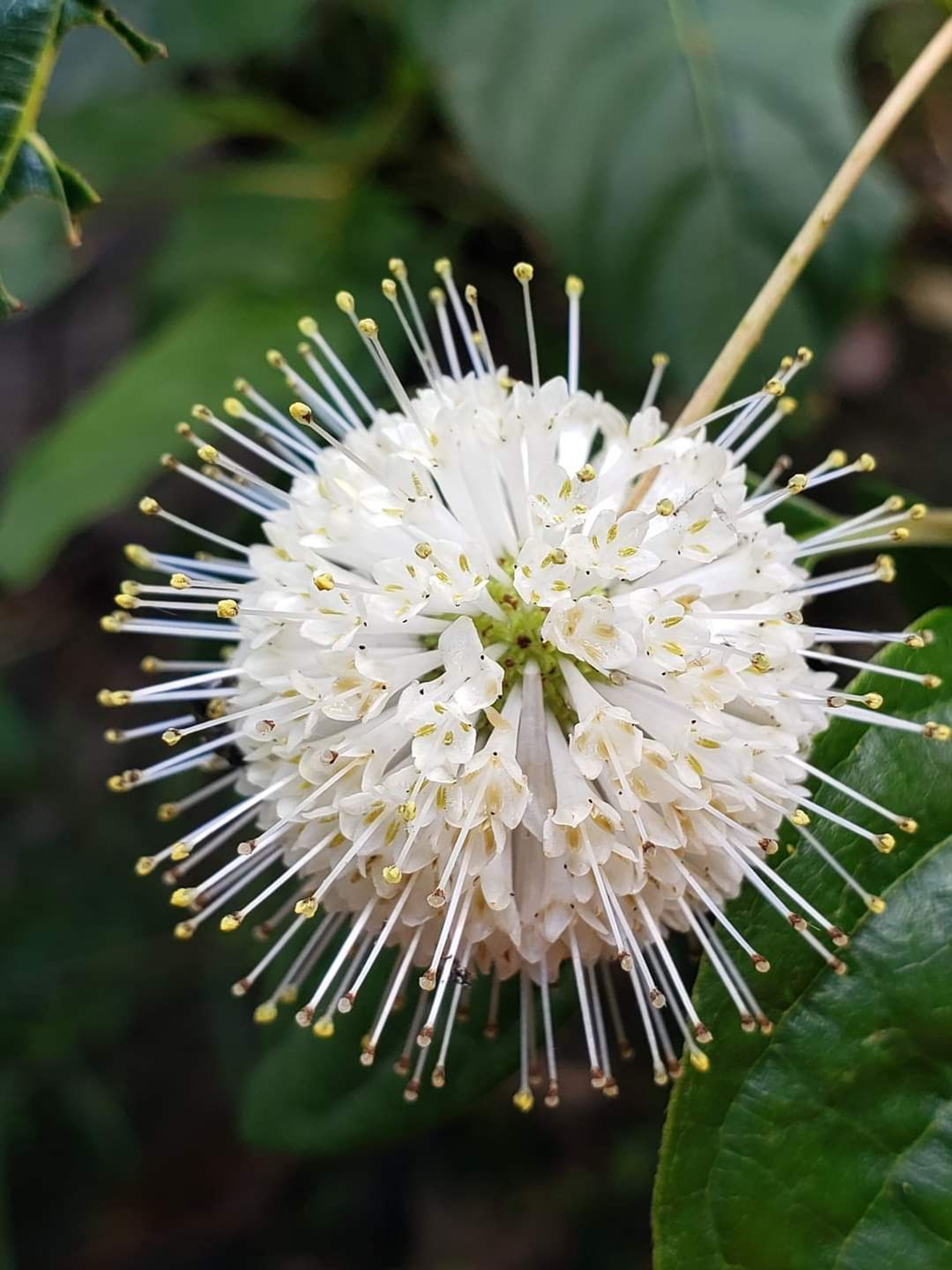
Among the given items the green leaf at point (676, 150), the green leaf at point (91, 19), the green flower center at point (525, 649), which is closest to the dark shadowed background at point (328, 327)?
the green leaf at point (676, 150)

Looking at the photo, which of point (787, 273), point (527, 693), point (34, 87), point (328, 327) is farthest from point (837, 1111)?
point (328, 327)

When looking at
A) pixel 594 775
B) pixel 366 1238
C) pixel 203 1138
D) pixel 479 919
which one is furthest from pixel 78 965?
pixel 594 775

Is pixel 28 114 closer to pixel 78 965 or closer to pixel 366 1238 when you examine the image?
pixel 78 965

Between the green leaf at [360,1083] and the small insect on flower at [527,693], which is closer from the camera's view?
the small insect on flower at [527,693]

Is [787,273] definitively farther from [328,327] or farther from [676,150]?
[328,327]

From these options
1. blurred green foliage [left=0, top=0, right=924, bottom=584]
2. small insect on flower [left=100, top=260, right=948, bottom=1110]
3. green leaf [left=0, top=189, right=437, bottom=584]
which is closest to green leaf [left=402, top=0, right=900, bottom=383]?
blurred green foliage [left=0, top=0, right=924, bottom=584]

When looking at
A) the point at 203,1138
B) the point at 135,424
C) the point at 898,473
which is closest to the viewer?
the point at 135,424

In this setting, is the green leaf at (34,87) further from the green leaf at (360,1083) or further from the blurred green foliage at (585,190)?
the green leaf at (360,1083)
